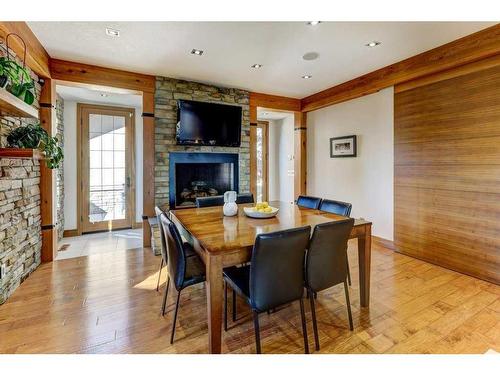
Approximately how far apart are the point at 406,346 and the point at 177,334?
5.24 feet

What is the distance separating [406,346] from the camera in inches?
69.1

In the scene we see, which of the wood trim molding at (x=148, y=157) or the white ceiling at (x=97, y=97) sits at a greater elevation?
the white ceiling at (x=97, y=97)

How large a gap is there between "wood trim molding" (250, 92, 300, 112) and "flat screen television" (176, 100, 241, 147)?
1.64 ft

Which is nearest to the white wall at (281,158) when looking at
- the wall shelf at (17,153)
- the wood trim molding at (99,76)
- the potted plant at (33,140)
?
the wood trim molding at (99,76)

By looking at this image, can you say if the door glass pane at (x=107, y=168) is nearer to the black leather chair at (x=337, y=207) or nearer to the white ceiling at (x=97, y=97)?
the white ceiling at (x=97, y=97)

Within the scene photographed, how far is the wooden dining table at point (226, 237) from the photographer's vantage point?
1542 millimetres

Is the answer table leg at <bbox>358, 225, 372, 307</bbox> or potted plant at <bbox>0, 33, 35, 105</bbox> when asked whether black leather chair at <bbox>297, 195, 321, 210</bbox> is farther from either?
potted plant at <bbox>0, 33, 35, 105</bbox>

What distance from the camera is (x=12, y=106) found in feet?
6.49

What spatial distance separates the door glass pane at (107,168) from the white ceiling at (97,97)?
31 centimetres

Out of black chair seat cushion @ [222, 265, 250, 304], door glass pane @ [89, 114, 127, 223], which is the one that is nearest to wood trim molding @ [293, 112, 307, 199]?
door glass pane @ [89, 114, 127, 223]

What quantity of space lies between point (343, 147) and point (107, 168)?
4481 mm

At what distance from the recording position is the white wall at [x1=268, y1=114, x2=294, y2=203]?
20.4ft

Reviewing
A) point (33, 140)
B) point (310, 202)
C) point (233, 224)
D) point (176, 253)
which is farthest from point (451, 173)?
point (33, 140)

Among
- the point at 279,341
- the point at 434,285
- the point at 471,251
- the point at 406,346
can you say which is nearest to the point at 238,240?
the point at 279,341
